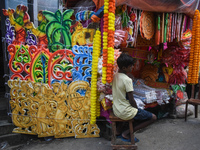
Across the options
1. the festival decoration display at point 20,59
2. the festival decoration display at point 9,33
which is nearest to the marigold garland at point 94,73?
the festival decoration display at point 20,59

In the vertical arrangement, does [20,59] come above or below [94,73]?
above

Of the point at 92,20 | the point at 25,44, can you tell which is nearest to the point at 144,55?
the point at 92,20

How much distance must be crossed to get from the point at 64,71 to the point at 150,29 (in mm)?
1998

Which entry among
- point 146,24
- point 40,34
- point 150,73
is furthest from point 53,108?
point 150,73

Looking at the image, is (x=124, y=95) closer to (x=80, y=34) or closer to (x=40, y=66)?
(x=80, y=34)

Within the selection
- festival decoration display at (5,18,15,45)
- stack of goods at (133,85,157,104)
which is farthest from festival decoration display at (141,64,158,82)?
festival decoration display at (5,18,15,45)

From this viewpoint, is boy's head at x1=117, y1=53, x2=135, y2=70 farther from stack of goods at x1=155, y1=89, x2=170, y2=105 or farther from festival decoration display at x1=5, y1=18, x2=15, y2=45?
festival decoration display at x1=5, y1=18, x2=15, y2=45

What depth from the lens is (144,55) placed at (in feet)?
14.7

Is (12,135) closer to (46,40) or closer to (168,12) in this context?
(46,40)

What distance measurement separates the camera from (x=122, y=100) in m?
2.28

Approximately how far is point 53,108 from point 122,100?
5.25ft

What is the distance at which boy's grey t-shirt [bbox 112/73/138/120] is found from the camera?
2196 millimetres

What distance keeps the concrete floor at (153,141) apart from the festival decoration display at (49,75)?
0.17 m

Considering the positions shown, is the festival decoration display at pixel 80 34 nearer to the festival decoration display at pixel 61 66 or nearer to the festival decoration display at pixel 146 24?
the festival decoration display at pixel 61 66
